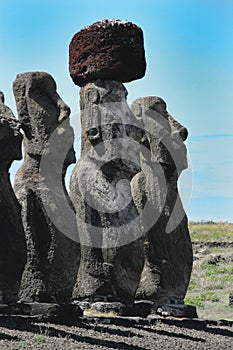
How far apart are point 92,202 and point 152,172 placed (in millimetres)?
2452

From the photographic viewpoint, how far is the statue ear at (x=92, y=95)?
12.1 meters

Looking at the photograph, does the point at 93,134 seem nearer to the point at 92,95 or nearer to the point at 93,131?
the point at 93,131

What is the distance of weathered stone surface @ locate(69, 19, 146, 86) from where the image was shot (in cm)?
1223

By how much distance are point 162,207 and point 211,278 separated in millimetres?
8020

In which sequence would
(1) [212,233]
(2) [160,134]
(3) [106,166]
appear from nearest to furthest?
(3) [106,166] → (2) [160,134] → (1) [212,233]

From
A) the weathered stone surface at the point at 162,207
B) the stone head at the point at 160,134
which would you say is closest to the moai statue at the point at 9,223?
the weathered stone surface at the point at 162,207

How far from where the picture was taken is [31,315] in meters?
9.78

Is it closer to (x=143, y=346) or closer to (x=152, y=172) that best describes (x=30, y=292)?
(x=143, y=346)

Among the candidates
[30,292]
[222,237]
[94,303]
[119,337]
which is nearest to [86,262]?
[94,303]

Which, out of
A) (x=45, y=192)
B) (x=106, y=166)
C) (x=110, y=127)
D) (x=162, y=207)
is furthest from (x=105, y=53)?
(x=162, y=207)

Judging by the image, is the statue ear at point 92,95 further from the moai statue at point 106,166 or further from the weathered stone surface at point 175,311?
the weathered stone surface at point 175,311

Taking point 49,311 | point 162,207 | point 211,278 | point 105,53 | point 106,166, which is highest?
point 105,53

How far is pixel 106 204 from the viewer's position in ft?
38.1

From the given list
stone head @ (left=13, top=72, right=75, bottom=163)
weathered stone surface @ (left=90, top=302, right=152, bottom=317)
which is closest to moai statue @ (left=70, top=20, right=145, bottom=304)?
weathered stone surface @ (left=90, top=302, right=152, bottom=317)
